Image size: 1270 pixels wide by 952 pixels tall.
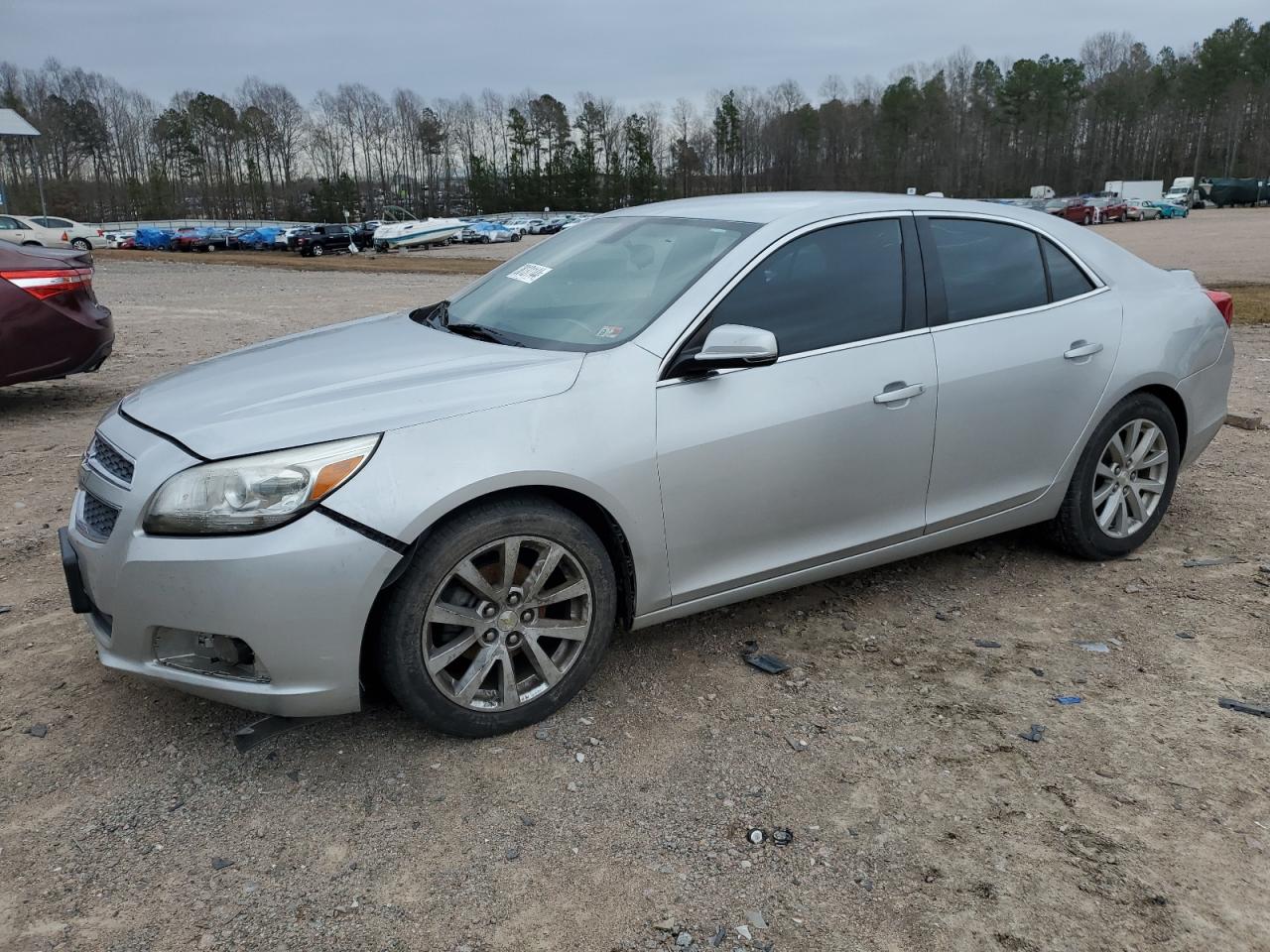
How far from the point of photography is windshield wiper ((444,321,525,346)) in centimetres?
353

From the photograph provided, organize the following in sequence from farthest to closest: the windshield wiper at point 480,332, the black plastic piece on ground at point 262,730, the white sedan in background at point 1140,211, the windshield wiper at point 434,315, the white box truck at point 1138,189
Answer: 1. the white box truck at point 1138,189
2. the white sedan in background at point 1140,211
3. the windshield wiper at point 434,315
4. the windshield wiper at point 480,332
5. the black plastic piece on ground at point 262,730

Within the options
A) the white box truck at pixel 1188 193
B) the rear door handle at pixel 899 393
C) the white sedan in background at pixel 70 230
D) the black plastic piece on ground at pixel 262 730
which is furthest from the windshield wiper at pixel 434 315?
the white box truck at pixel 1188 193

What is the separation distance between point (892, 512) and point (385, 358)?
196cm

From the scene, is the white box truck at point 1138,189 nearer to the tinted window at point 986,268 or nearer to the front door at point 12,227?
the front door at point 12,227

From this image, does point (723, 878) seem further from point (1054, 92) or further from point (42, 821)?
point (1054, 92)

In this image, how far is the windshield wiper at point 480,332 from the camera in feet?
11.6

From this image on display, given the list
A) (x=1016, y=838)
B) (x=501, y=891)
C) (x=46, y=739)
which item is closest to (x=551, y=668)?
(x=501, y=891)

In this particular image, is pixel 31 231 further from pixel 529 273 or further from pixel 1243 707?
pixel 1243 707

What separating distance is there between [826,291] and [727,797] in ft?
6.05

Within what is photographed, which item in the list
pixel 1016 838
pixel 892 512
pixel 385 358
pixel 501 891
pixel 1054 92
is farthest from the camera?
pixel 1054 92

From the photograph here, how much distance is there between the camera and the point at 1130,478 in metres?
4.46

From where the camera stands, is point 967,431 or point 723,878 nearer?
point 723,878

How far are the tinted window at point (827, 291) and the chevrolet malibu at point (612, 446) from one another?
12 millimetres

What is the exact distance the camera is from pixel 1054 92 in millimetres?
116188
